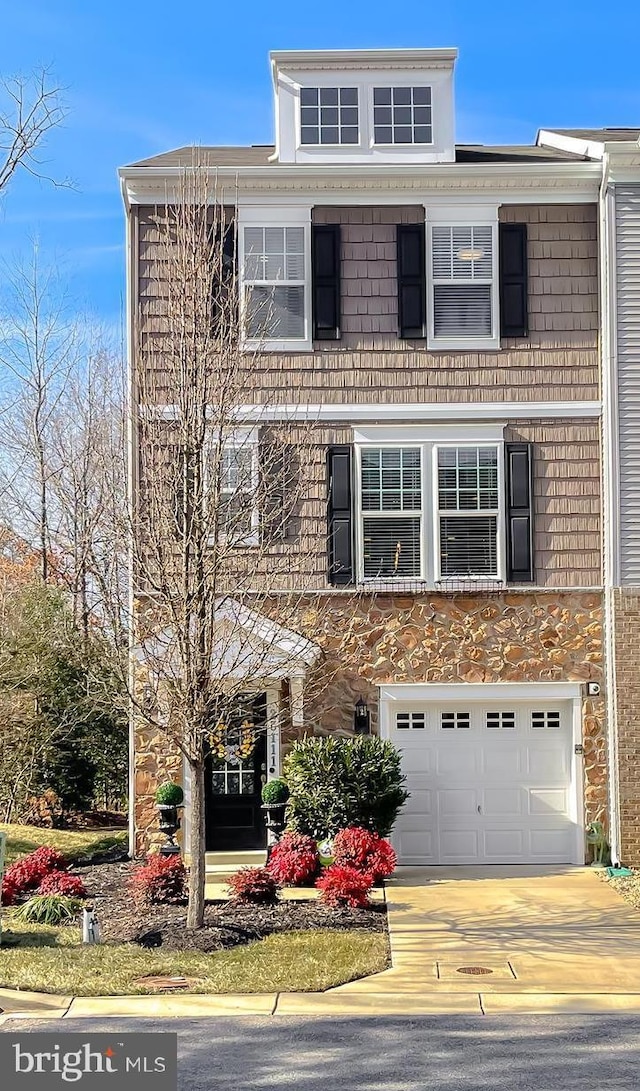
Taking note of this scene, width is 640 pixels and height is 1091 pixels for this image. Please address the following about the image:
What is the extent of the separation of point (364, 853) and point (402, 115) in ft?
31.9

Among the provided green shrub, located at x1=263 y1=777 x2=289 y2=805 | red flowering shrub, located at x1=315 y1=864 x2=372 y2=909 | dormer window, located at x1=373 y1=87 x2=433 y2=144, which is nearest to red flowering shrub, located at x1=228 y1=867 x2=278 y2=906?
red flowering shrub, located at x1=315 y1=864 x2=372 y2=909

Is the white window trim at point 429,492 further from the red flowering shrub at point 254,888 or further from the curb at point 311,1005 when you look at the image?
the curb at point 311,1005

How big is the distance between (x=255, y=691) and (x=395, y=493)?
435 cm

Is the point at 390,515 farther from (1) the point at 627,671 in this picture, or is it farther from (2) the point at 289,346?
(1) the point at 627,671

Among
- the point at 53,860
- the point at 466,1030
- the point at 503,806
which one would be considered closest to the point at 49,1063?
the point at 466,1030

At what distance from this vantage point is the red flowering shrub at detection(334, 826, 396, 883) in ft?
43.2

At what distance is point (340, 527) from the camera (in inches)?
624

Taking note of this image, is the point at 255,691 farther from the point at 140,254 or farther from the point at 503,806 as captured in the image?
the point at 140,254

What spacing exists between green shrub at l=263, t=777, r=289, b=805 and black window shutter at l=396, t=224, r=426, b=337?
591 centimetres

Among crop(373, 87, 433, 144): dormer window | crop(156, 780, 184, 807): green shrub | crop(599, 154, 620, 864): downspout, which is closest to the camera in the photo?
crop(156, 780, 184, 807): green shrub

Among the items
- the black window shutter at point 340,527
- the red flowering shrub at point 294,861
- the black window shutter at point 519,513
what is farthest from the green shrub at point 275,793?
the black window shutter at point 519,513

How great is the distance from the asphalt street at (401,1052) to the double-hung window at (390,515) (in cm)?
761

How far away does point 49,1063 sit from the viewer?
7676 mm

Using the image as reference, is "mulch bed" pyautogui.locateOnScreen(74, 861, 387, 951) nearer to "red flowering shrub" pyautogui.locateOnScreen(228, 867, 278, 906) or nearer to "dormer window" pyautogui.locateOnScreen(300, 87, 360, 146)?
"red flowering shrub" pyautogui.locateOnScreen(228, 867, 278, 906)
